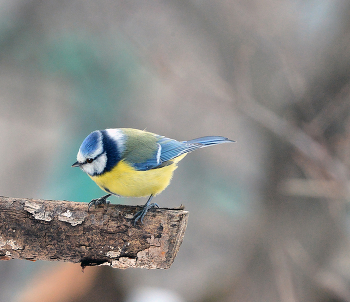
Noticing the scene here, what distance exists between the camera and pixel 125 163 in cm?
106

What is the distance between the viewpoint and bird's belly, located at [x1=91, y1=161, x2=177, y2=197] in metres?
1.04

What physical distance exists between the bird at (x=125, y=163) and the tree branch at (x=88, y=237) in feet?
0.25

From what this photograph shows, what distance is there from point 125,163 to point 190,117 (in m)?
1.16

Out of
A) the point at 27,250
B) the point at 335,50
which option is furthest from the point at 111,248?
the point at 335,50

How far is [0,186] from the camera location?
2037 mm

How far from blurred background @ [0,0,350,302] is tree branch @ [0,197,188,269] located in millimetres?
953

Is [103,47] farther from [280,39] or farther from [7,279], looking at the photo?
[7,279]

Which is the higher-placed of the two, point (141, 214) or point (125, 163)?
point (125, 163)

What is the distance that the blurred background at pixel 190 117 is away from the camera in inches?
75.5

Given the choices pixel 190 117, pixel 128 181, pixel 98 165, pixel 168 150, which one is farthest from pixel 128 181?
pixel 190 117

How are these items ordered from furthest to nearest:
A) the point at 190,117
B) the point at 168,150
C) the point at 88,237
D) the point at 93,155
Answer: the point at 190,117 < the point at 168,150 < the point at 93,155 < the point at 88,237

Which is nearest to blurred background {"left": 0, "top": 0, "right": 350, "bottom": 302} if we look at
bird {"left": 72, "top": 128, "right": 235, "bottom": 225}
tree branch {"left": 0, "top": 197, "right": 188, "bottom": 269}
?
bird {"left": 72, "top": 128, "right": 235, "bottom": 225}

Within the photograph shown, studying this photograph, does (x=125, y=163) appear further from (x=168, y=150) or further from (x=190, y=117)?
(x=190, y=117)

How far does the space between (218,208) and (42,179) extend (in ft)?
3.85
